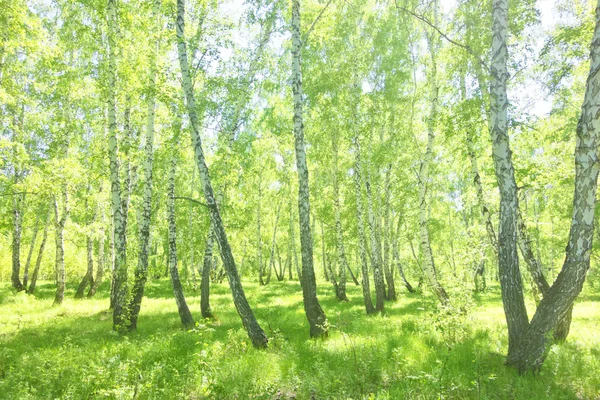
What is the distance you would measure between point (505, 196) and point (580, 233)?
118cm

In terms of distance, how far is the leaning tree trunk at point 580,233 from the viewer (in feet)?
17.7

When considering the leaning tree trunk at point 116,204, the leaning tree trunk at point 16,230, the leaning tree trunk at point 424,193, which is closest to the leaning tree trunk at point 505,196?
the leaning tree trunk at point 424,193

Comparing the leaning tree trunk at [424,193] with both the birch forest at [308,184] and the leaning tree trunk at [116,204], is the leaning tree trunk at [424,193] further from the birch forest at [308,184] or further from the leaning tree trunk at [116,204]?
the leaning tree trunk at [116,204]

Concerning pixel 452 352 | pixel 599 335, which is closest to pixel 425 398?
pixel 452 352

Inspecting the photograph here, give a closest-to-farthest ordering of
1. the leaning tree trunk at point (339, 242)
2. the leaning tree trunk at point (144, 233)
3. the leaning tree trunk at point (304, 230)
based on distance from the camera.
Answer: the leaning tree trunk at point (304, 230)
the leaning tree trunk at point (144, 233)
the leaning tree trunk at point (339, 242)

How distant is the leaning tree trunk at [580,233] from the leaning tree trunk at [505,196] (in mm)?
261

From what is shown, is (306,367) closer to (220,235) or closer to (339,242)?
(220,235)

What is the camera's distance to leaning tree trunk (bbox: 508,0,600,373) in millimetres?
5387

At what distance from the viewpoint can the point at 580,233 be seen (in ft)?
17.8

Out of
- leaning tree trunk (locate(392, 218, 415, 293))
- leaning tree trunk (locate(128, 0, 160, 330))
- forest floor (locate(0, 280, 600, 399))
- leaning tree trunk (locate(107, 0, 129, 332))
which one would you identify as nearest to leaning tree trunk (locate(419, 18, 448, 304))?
forest floor (locate(0, 280, 600, 399))

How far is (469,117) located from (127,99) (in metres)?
10.8

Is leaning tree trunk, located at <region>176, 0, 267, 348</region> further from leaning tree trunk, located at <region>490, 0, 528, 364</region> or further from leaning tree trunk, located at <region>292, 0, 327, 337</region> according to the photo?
leaning tree trunk, located at <region>490, 0, 528, 364</region>

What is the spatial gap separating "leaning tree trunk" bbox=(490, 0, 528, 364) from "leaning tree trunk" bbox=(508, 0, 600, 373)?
0.26 metres

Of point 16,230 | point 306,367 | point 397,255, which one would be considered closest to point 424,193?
point 306,367
